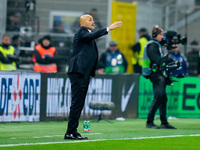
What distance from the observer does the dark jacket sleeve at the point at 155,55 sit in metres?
13.2

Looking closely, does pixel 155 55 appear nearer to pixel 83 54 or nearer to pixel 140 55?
pixel 83 54

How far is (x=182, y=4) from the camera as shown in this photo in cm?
2330

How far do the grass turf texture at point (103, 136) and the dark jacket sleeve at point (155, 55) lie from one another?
4.73 ft

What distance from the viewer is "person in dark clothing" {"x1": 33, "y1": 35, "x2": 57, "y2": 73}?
57.4 ft

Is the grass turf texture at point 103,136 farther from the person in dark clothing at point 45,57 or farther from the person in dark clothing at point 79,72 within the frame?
the person in dark clothing at point 45,57

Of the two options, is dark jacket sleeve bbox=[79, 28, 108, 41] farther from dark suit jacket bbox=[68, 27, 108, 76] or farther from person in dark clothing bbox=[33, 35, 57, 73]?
person in dark clothing bbox=[33, 35, 57, 73]

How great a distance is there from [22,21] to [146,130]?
23.9 feet

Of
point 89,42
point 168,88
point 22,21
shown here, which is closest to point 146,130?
point 89,42

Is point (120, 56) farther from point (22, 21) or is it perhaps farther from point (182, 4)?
point (182, 4)

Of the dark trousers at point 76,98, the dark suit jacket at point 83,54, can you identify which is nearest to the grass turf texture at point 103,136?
the dark trousers at point 76,98

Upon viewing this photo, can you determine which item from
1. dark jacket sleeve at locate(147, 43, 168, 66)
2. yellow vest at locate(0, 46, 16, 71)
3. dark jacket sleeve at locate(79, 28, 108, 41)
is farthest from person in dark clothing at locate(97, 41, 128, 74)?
dark jacket sleeve at locate(79, 28, 108, 41)

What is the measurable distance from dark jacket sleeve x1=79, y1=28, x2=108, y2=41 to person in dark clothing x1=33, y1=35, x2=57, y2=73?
699 centimetres

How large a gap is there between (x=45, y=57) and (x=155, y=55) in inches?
201

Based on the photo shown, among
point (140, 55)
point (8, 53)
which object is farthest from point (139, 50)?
point (8, 53)
